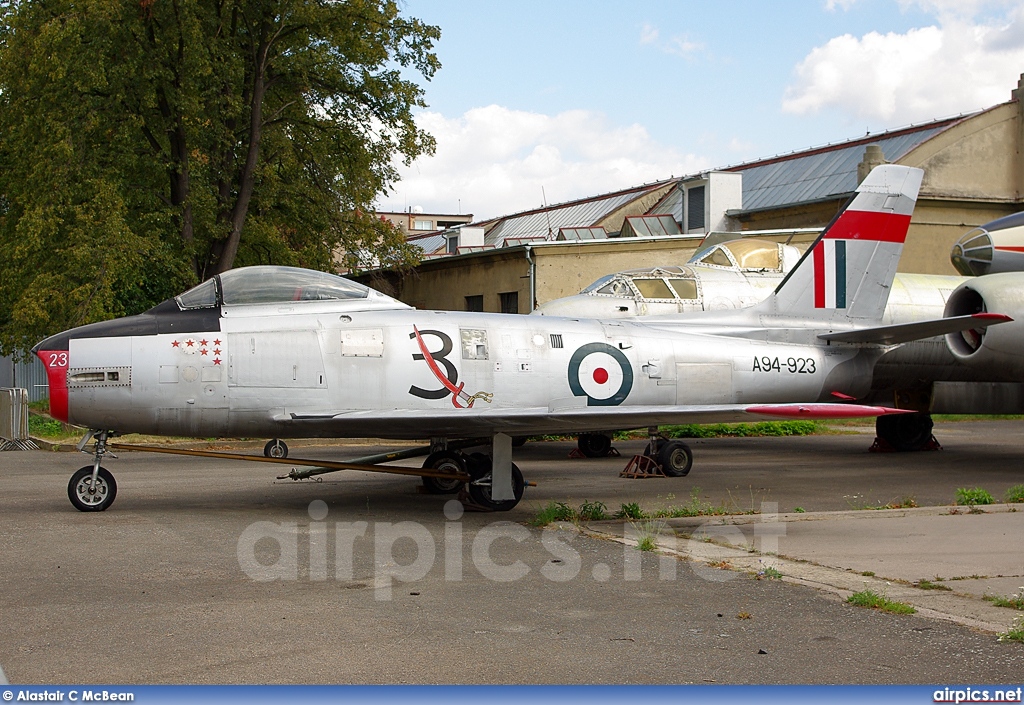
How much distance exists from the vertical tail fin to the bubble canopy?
5821 millimetres

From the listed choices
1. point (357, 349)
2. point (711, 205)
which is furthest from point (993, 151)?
point (357, 349)

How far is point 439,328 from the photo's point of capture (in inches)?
435

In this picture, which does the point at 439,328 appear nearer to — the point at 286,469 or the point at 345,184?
the point at 286,469

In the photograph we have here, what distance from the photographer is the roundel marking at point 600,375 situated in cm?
1163

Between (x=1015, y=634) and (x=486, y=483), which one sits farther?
(x=486, y=483)

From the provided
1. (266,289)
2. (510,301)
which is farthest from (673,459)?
(510,301)

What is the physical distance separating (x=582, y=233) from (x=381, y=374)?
2438 cm

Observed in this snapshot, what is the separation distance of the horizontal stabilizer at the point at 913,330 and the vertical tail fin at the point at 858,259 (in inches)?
17.9

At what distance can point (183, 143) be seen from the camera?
82.0 ft

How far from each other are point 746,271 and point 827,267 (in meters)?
2.86

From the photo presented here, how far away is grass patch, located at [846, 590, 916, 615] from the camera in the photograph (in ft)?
19.5

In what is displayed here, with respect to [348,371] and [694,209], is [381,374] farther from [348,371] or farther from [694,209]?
[694,209]

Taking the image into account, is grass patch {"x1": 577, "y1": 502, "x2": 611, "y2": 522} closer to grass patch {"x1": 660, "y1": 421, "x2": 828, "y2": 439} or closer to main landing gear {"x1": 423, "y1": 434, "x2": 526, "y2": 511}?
main landing gear {"x1": 423, "y1": 434, "x2": 526, "y2": 511}

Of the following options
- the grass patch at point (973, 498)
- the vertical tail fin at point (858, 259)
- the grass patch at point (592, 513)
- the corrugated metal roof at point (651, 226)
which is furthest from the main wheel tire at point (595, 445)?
the corrugated metal roof at point (651, 226)
